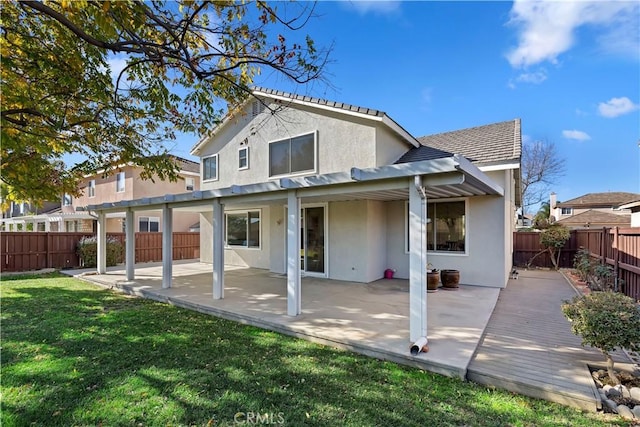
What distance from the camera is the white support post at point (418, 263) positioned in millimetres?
4957

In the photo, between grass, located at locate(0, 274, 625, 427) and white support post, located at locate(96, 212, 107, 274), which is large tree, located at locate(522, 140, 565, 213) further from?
white support post, located at locate(96, 212, 107, 274)

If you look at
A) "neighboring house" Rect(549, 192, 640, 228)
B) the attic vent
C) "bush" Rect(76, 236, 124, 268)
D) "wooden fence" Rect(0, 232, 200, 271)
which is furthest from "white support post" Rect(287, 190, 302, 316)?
"neighboring house" Rect(549, 192, 640, 228)

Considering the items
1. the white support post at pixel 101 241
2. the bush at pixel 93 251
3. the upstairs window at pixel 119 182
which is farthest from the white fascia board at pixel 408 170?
the upstairs window at pixel 119 182

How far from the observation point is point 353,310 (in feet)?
23.1

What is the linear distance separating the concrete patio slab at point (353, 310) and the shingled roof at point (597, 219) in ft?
90.1

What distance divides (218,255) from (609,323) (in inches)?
305

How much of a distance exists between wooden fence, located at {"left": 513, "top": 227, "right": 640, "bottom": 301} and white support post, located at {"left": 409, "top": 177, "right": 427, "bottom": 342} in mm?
6196

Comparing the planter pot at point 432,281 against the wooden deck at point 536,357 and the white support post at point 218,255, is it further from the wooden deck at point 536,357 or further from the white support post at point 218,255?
the white support post at point 218,255

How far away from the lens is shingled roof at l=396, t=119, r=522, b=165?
9.73 metres

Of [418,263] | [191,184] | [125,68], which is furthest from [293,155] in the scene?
[191,184]

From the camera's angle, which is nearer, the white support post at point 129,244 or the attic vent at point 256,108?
the white support post at point 129,244

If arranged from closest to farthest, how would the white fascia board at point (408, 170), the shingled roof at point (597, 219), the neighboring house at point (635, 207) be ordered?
1. the white fascia board at point (408, 170)
2. the neighboring house at point (635, 207)
3. the shingled roof at point (597, 219)

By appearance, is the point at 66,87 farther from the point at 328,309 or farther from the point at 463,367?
the point at 463,367

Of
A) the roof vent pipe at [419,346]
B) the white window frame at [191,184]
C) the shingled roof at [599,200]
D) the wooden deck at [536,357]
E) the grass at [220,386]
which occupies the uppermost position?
the white window frame at [191,184]
